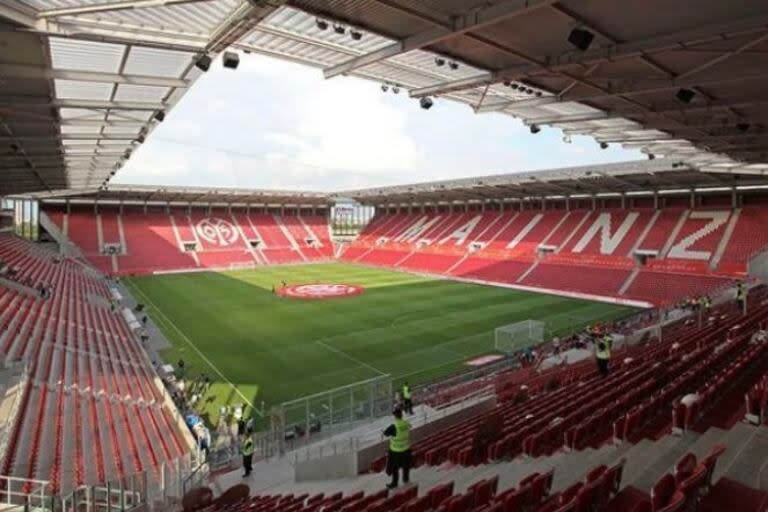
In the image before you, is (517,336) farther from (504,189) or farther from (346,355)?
(504,189)

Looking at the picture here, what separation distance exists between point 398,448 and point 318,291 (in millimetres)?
27173

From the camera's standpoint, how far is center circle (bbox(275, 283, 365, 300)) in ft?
107

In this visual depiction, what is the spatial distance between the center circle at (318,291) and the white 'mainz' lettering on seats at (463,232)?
1330 cm

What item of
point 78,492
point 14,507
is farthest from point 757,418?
point 14,507

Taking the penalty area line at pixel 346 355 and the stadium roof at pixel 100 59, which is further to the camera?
the penalty area line at pixel 346 355

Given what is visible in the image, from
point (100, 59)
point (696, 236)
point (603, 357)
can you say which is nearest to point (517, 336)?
point (603, 357)

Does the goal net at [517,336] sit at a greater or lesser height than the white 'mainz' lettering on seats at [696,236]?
lesser

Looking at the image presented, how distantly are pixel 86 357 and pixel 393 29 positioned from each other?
13533mm

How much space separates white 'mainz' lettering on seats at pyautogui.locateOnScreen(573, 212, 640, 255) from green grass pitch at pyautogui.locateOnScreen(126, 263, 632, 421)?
24.1ft

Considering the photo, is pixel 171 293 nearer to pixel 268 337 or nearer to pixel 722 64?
pixel 268 337

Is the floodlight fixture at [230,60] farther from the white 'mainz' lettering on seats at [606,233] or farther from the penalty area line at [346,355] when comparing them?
the white 'mainz' lettering on seats at [606,233]

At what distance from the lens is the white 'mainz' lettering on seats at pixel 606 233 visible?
1404 inches

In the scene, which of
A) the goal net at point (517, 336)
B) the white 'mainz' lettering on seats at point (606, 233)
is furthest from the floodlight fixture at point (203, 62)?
the white 'mainz' lettering on seats at point (606, 233)

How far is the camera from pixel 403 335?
75.0 feet
